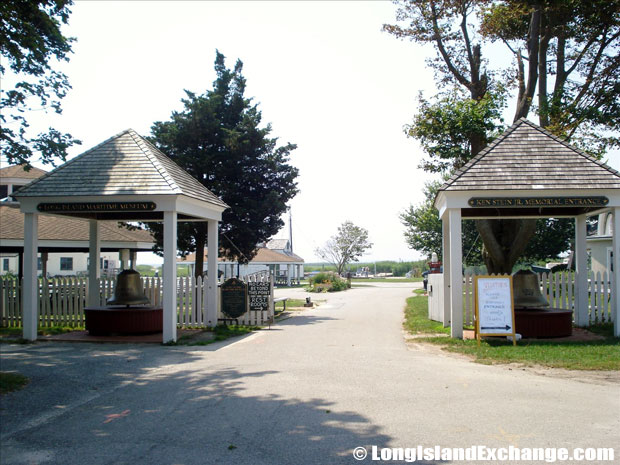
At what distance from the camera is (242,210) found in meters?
20.9

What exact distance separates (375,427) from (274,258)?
177ft

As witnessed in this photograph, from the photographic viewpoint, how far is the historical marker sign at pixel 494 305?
11922 millimetres

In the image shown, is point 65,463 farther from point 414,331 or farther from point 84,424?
point 414,331

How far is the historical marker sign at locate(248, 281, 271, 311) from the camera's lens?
16281 millimetres

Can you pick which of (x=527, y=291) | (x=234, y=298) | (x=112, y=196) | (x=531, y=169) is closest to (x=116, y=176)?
(x=112, y=196)

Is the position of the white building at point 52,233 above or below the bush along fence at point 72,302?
above

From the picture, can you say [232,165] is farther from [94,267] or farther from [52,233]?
[52,233]

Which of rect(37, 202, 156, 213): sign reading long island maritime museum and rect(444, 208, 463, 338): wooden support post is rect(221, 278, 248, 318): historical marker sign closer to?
rect(37, 202, 156, 213): sign reading long island maritime museum

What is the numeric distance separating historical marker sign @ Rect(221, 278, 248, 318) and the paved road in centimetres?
460

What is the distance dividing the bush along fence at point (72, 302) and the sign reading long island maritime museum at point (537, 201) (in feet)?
22.6

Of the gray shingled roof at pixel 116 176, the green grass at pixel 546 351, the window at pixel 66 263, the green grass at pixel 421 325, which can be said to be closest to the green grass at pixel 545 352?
the green grass at pixel 546 351

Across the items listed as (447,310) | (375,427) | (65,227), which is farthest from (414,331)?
(65,227)

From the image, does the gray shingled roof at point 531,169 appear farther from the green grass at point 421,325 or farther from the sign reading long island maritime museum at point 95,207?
the sign reading long island maritime museum at point 95,207

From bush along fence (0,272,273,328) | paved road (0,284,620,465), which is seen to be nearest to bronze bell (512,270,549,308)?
paved road (0,284,620,465)
